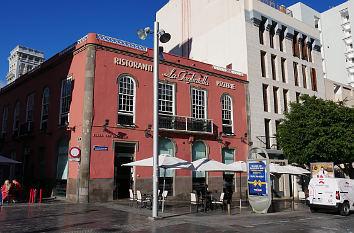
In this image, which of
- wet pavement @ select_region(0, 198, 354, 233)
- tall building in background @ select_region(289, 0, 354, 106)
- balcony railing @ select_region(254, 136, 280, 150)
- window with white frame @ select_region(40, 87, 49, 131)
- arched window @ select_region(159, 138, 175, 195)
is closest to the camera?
wet pavement @ select_region(0, 198, 354, 233)

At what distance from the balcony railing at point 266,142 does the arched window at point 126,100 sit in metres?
11.9

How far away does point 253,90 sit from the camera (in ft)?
90.6

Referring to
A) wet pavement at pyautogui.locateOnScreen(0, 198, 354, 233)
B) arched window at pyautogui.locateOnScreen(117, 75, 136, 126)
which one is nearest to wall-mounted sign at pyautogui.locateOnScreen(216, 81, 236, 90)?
arched window at pyautogui.locateOnScreen(117, 75, 136, 126)

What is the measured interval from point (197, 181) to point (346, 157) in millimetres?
10992

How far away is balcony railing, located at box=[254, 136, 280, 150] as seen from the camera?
26859 millimetres

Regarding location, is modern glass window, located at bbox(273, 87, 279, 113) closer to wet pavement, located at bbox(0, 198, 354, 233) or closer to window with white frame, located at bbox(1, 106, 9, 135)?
wet pavement, located at bbox(0, 198, 354, 233)

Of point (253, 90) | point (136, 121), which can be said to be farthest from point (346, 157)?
point (136, 121)

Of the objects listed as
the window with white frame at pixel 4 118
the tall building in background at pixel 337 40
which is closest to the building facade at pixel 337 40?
the tall building in background at pixel 337 40

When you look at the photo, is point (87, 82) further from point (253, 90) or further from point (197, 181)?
point (253, 90)

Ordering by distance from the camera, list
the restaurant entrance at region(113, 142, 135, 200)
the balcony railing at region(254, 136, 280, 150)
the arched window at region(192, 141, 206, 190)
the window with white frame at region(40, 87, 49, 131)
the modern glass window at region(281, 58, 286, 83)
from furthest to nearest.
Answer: the modern glass window at region(281, 58, 286, 83), the balcony railing at region(254, 136, 280, 150), the window with white frame at region(40, 87, 49, 131), the arched window at region(192, 141, 206, 190), the restaurant entrance at region(113, 142, 135, 200)

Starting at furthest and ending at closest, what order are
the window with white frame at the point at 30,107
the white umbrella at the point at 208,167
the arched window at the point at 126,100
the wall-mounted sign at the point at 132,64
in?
the window with white frame at the point at 30,107, the wall-mounted sign at the point at 132,64, the arched window at the point at 126,100, the white umbrella at the point at 208,167

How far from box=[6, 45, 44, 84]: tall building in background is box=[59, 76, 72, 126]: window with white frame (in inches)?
4087

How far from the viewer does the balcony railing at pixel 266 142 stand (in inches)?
1057

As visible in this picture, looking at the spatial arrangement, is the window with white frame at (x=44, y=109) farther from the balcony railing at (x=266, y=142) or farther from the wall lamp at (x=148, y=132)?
the balcony railing at (x=266, y=142)
